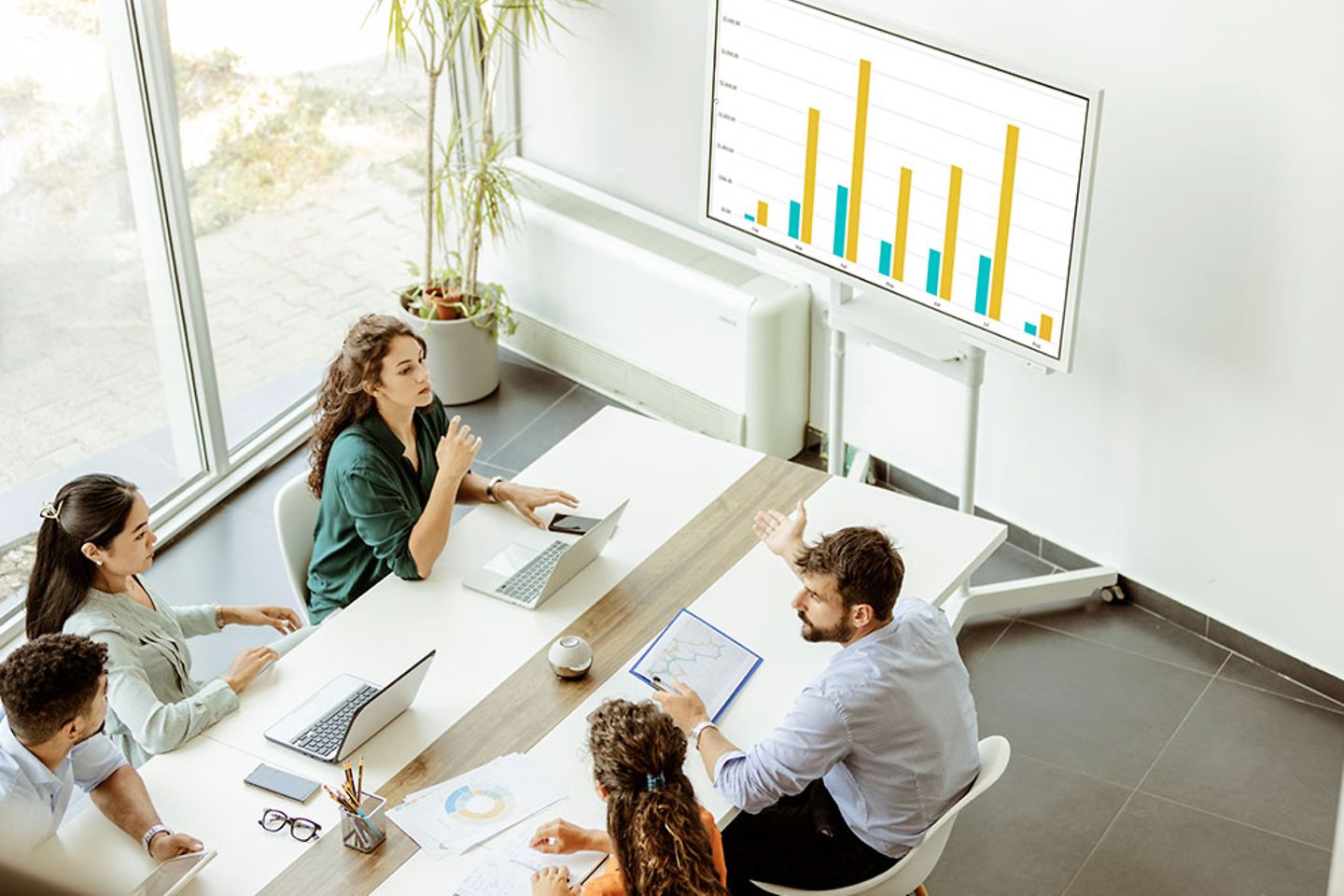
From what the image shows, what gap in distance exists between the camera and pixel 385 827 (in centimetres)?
298

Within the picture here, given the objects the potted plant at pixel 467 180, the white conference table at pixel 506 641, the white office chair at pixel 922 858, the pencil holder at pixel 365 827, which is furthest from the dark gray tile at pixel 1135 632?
the pencil holder at pixel 365 827

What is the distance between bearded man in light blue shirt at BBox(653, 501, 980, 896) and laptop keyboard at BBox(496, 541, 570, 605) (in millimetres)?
524

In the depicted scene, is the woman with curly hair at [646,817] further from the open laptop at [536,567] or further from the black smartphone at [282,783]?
the open laptop at [536,567]

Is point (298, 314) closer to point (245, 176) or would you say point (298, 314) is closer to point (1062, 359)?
point (245, 176)

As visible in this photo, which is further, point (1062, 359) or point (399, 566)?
point (1062, 359)

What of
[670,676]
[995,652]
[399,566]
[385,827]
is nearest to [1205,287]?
[995,652]

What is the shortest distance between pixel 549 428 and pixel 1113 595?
2197 millimetres

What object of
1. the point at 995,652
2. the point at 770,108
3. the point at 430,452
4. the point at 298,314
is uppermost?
the point at 770,108

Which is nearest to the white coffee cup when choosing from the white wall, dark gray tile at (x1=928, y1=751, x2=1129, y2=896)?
dark gray tile at (x1=928, y1=751, x2=1129, y2=896)

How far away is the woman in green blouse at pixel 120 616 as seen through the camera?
10.5 feet

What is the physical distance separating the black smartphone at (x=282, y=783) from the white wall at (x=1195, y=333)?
2.71m

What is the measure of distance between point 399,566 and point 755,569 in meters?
0.87

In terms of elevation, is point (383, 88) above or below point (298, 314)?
above

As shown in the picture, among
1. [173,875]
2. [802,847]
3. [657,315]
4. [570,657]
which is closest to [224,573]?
[657,315]
